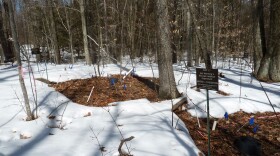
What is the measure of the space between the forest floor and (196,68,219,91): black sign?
1.31m

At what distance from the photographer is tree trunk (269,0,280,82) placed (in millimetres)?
9195

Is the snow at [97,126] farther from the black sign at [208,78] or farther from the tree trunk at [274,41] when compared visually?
the tree trunk at [274,41]

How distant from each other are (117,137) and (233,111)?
12.1 ft

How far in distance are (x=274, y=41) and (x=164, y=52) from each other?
541 centimetres

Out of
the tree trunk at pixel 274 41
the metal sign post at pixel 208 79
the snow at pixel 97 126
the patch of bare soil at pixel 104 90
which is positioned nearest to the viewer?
the snow at pixel 97 126

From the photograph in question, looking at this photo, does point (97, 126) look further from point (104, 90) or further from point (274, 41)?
point (274, 41)

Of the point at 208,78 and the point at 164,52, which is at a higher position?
the point at 164,52

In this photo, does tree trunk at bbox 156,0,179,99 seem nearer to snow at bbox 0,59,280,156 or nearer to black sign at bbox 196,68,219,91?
snow at bbox 0,59,280,156

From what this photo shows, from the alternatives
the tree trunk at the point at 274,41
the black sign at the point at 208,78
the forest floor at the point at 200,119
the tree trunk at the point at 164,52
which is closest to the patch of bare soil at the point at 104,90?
the forest floor at the point at 200,119

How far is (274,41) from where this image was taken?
9398 mm

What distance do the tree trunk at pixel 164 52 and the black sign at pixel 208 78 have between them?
2.04 metres

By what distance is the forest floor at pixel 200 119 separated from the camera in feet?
15.8

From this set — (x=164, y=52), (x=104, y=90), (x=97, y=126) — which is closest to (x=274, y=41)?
(x=164, y=52)

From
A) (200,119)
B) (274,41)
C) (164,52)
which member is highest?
(274,41)
